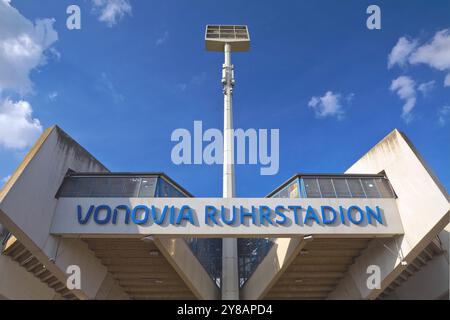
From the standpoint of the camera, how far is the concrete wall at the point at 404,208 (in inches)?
677

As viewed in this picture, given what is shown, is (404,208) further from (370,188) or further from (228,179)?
(228,179)

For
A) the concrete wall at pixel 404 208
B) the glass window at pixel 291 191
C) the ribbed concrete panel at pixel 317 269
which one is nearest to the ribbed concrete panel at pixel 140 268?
the ribbed concrete panel at pixel 317 269

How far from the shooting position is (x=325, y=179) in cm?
2103

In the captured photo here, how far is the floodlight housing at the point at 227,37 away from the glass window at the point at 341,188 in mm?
21976

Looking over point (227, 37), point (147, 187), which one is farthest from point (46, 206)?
point (227, 37)

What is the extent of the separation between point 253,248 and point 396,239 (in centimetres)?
1131

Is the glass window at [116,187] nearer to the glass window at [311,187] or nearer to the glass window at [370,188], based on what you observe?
the glass window at [311,187]

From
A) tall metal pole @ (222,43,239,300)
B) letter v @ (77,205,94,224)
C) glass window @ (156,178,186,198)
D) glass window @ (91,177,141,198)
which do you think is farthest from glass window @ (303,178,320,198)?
letter v @ (77,205,94,224)

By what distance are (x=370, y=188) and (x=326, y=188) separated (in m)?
2.49

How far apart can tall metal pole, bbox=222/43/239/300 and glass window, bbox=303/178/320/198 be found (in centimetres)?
819

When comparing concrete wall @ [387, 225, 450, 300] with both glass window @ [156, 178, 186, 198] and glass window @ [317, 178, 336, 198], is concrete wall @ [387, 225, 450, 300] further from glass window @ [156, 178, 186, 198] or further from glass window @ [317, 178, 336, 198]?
glass window @ [156, 178, 186, 198]

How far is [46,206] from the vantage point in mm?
17812
